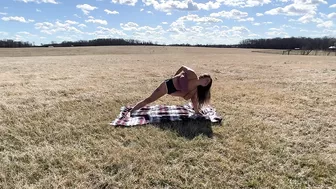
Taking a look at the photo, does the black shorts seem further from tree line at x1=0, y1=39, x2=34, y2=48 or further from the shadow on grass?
tree line at x1=0, y1=39, x2=34, y2=48

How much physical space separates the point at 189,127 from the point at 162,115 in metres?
0.80

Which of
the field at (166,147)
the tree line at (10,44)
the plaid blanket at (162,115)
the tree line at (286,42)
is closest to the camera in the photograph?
the field at (166,147)

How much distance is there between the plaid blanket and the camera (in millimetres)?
4923

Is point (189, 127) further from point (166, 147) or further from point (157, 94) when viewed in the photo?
point (157, 94)

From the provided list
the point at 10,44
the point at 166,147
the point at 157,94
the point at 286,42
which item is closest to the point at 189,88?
the point at 157,94

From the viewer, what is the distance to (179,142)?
4031mm

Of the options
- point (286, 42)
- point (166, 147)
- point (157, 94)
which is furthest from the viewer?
point (286, 42)

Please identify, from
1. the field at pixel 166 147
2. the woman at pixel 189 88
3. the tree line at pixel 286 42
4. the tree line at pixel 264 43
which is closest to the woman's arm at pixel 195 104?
the woman at pixel 189 88

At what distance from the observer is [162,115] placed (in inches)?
208

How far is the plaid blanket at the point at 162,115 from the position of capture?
4923 millimetres

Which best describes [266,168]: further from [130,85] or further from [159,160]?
[130,85]

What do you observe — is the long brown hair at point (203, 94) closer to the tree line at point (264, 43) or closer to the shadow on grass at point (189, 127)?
the shadow on grass at point (189, 127)

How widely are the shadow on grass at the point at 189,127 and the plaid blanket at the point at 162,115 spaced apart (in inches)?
5.9

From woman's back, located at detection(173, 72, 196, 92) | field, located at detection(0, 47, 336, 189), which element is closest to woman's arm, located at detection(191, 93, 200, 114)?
woman's back, located at detection(173, 72, 196, 92)
